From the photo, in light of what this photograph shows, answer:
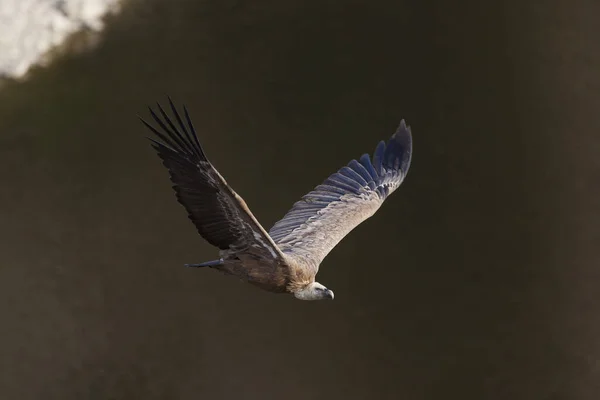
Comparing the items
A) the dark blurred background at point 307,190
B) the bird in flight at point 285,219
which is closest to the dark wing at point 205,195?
the bird in flight at point 285,219

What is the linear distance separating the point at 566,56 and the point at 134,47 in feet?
12.4

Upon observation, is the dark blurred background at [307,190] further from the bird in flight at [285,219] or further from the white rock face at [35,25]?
the bird in flight at [285,219]

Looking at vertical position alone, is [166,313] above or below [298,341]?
above

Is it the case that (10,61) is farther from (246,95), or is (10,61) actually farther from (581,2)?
(581,2)

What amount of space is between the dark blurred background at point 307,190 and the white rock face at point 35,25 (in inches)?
7.1

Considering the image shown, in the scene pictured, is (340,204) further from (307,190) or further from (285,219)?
(307,190)

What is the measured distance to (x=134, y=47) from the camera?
305 inches

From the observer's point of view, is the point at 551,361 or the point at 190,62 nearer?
the point at 551,361

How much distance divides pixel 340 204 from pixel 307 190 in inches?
43.1

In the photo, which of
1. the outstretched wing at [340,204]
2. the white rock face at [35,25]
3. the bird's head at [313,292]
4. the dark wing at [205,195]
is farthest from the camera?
the white rock face at [35,25]

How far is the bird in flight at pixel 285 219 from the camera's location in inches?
158

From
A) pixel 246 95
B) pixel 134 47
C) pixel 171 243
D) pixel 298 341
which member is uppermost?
pixel 134 47

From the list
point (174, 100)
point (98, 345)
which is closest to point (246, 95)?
point (174, 100)

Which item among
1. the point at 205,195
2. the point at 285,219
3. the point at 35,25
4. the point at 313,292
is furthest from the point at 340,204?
the point at 35,25
